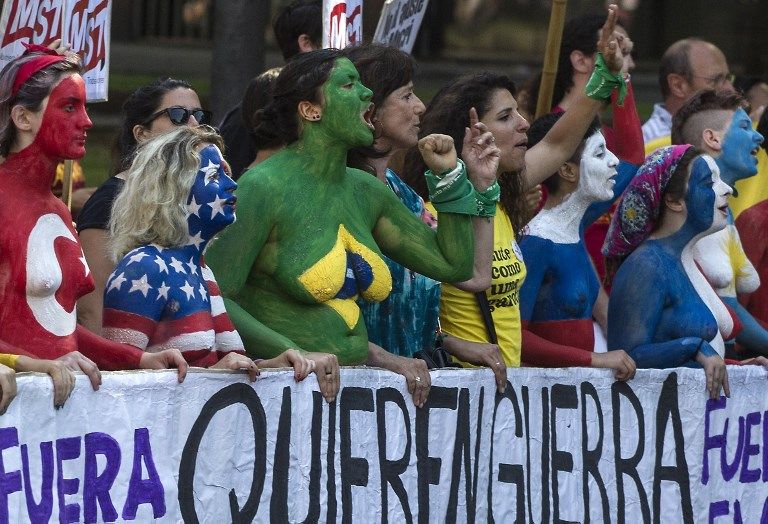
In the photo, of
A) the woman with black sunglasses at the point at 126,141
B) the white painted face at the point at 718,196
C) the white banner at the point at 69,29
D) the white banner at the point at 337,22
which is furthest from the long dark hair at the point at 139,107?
the white painted face at the point at 718,196

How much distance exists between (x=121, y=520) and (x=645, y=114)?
515 inches

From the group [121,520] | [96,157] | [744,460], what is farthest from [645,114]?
[121,520]

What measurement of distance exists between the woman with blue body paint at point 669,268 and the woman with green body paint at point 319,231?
1.16 meters

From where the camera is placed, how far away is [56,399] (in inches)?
172

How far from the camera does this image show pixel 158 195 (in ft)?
16.5

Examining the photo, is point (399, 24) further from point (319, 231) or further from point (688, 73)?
point (319, 231)

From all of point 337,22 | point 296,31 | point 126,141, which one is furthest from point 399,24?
point 126,141

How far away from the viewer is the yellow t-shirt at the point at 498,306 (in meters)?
6.06

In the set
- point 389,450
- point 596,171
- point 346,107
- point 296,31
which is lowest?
point 389,450

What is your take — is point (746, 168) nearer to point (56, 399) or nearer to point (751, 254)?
point (751, 254)

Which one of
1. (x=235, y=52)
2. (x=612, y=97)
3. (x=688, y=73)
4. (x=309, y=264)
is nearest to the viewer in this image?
(x=309, y=264)

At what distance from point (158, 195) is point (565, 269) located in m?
2.01

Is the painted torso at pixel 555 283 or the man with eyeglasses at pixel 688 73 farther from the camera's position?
the man with eyeglasses at pixel 688 73

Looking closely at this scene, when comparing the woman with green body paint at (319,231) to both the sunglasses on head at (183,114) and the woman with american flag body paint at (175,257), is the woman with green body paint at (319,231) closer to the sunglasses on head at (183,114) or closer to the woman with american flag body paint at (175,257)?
the woman with american flag body paint at (175,257)
